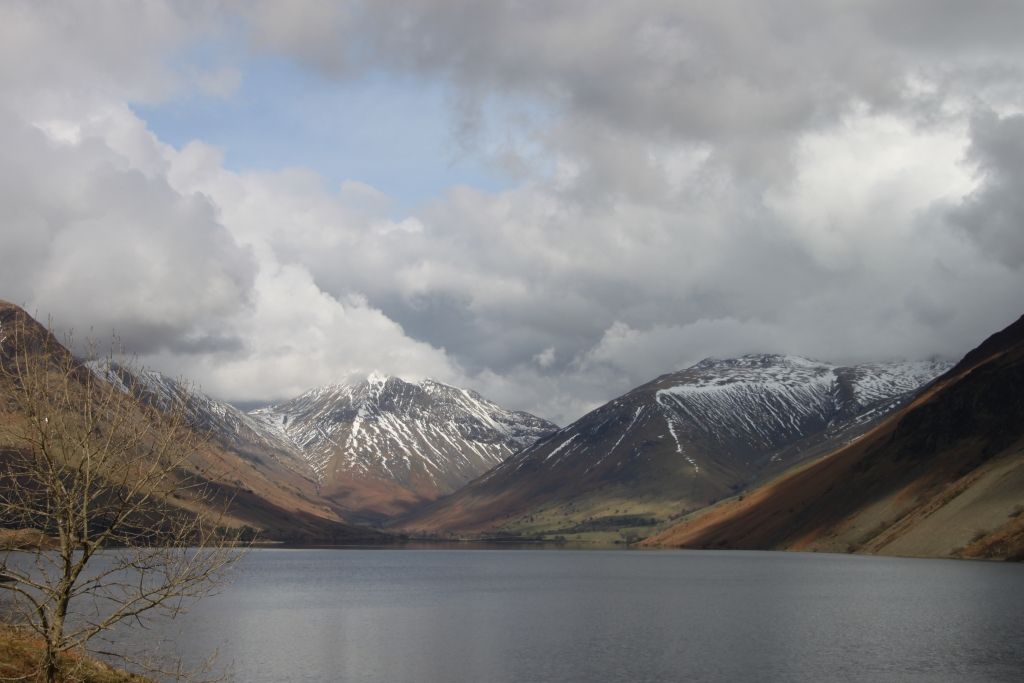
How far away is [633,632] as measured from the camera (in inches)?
4058

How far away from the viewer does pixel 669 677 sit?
74750 mm

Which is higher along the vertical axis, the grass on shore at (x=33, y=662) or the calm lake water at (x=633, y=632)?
the grass on shore at (x=33, y=662)

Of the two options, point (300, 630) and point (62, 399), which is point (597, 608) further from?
point (62, 399)

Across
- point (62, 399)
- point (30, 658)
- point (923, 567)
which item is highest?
point (62, 399)

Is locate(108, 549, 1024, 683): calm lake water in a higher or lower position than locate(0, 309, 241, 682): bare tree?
lower

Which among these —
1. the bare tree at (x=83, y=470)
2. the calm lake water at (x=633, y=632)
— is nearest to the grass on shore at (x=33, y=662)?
the bare tree at (x=83, y=470)

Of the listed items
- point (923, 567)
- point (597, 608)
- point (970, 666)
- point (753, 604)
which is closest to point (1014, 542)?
point (923, 567)

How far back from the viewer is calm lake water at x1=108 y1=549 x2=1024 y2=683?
78.4 m

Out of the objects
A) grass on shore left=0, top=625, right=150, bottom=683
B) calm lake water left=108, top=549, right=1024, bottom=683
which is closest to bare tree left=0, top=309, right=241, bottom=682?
grass on shore left=0, top=625, right=150, bottom=683

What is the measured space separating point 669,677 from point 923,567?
13180cm

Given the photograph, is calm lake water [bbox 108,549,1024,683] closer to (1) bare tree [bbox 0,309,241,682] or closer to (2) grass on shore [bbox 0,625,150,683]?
(2) grass on shore [bbox 0,625,150,683]

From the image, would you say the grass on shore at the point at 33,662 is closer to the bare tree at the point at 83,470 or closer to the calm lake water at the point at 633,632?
the bare tree at the point at 83,470

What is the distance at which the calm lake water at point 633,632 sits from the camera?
78.4 m

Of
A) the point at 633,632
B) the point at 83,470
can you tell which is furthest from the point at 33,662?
the point at 633,632
